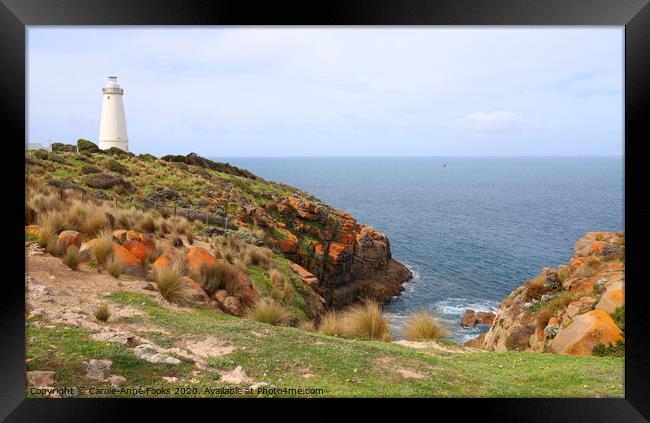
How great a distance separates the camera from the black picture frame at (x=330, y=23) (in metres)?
3.55

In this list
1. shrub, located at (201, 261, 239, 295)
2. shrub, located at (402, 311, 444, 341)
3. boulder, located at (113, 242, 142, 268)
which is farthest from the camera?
shrub, located at (201, 261, 239, 295)

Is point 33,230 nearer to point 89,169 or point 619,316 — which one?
point 619,316

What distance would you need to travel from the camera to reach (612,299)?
5941 millimetres

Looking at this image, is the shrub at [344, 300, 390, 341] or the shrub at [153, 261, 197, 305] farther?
the shrub at [344, 300, 390, 341]

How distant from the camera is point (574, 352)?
5598 millimetres

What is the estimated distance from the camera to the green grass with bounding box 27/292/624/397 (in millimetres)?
3836

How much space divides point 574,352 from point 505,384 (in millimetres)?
1904

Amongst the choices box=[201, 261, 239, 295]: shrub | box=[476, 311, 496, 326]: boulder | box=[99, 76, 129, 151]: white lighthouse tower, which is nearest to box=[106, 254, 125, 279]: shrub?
box=[201, 261, 239, 295]: shrub

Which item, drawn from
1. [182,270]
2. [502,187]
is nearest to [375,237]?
[182,270]

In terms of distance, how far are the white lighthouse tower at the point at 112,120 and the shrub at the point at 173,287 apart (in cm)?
1505

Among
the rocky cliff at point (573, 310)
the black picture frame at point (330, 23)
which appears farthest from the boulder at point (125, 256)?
the rocky cliff at point (573, 310)

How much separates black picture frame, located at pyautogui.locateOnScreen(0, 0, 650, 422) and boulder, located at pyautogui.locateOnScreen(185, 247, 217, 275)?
2866 mm

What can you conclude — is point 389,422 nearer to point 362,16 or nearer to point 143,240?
point 362,16

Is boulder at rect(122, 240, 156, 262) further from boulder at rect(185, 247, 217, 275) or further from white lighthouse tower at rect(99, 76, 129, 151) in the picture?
white lighthouse tower at rect(99, 76, 129, 151)
